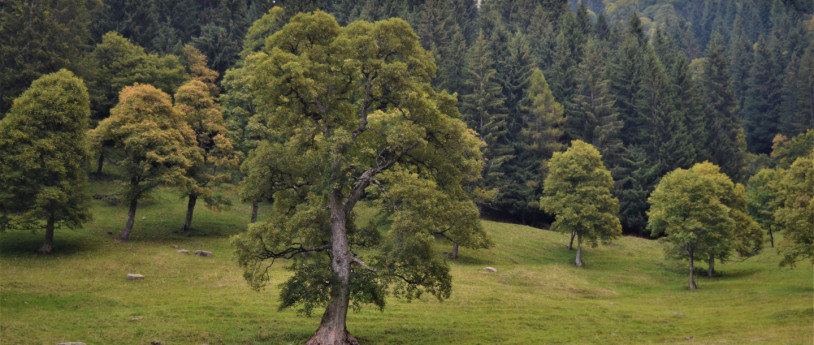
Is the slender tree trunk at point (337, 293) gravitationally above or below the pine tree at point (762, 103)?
below

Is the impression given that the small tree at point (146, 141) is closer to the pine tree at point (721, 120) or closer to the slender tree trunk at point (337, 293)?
the slender tree trunk at point (337, 293)

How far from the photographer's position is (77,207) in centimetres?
4419

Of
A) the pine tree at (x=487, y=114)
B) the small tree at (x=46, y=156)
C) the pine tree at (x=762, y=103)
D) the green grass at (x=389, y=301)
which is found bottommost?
the green grass at (x=389, y=301)

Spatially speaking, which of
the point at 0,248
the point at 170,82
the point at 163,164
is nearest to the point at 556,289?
the point at 163,164

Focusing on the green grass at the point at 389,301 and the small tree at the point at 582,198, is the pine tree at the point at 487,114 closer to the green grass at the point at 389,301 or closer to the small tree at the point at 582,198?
the small tree at the point at 582,198

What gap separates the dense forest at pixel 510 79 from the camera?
69938 millimetres

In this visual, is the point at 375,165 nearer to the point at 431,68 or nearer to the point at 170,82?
the point at 431,68

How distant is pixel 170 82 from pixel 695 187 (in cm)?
6928

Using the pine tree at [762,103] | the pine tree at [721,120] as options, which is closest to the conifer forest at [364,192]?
the pine tree at [721,120]

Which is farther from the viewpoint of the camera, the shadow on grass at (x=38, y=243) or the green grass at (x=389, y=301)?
the shadow on grass at (x=38, y=243)

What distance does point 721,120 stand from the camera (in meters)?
110

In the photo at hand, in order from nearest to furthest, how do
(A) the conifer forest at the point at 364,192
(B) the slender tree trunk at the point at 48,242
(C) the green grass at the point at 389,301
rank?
(A) the conifer forest at the point at 364,192 → (C) the green grass at the point at 389,301 → (B) the slender tree trunk at the point at 48,242

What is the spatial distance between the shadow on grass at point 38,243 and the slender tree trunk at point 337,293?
29564 mm

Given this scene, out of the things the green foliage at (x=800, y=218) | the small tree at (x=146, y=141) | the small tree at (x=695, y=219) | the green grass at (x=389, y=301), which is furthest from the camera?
the small tree at (x=695, y=219)
